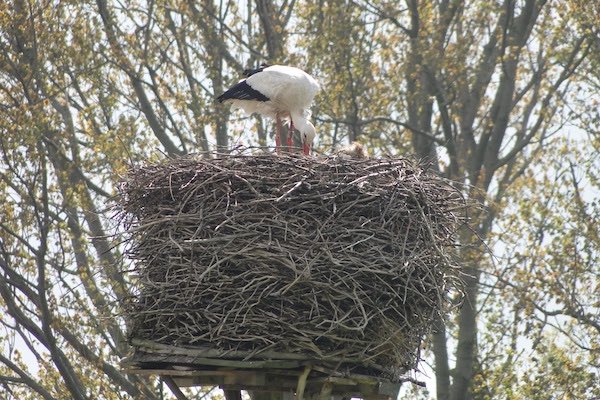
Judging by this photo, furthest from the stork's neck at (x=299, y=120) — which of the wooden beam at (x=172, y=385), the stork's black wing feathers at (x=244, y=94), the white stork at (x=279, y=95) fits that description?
the wooden beam at (x=172, y=385)

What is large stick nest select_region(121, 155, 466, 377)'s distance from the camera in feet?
26.3

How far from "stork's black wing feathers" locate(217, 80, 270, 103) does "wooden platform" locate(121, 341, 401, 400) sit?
12.4ft

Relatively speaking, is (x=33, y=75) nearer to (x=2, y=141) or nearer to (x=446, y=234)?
(x=2, y=141)

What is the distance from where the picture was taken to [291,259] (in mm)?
8008

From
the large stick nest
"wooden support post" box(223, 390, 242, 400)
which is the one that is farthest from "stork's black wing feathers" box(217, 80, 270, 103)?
"wooden support post" box(223, 390, 242, 400)

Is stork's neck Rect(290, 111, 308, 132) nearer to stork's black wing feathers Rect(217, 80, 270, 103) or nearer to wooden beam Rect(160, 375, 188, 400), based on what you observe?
stork's black wing feathers Rect(217, 80, 270, 103)

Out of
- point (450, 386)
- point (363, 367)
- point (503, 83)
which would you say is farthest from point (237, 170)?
point (503, 83)

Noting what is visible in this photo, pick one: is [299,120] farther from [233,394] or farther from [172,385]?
[172,385]

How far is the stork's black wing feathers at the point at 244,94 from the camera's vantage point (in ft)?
37.9

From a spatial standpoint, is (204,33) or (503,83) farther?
(503,83)

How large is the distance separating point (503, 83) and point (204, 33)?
465cm

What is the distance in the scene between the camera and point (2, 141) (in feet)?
44.6

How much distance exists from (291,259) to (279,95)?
3.77 m

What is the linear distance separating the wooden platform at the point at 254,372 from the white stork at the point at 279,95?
3.45m
